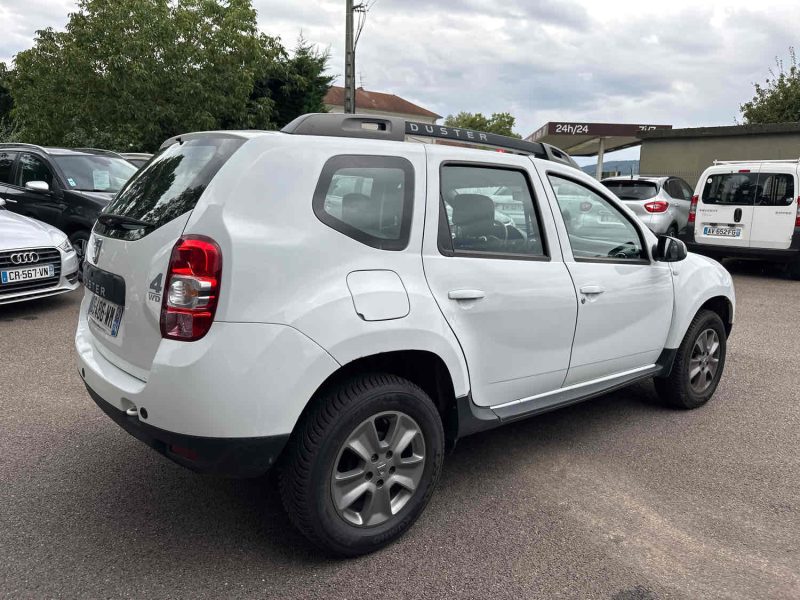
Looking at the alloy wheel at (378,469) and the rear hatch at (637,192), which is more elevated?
the rear hatch at (637,192)

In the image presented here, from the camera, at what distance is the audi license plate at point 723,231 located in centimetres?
1047

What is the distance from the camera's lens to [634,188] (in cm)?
1253

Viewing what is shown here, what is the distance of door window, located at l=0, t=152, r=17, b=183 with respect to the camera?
899cm

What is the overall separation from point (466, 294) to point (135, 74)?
18104 mm

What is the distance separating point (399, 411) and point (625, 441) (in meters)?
1.91

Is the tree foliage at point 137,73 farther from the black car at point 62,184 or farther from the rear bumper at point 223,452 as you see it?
the rear bumper at point 223,452

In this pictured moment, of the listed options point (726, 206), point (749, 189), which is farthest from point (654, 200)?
point (749, 189)

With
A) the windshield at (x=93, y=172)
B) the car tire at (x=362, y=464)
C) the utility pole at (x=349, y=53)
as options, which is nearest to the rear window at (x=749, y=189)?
the utility pole at (x=349, y=53)

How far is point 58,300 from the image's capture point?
7.36 metres

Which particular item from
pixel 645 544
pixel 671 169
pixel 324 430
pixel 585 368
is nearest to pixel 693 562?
pixel 645 544

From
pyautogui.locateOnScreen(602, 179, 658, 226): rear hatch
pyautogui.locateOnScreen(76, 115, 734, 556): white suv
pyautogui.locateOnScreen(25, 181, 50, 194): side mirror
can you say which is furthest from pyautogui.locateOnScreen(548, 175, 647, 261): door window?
→ pyautogui.locateOnScreen(602, 179, 658, 226): rear hatch

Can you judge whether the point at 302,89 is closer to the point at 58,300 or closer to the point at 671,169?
the point at 671,169

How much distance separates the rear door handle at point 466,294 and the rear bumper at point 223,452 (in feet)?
3.00

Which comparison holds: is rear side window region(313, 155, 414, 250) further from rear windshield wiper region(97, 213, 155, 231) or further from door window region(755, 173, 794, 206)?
door window region(755, 173, 794, 206)
